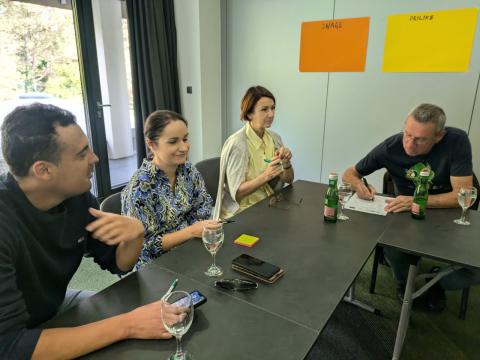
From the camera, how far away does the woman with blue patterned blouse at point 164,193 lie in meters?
1.51

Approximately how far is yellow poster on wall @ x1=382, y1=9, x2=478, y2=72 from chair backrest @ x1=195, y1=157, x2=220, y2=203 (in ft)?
6.35

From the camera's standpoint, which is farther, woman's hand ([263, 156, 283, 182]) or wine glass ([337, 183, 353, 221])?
woman's hand ([263, 156, 283, 182])

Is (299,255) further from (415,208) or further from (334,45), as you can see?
(334,45)

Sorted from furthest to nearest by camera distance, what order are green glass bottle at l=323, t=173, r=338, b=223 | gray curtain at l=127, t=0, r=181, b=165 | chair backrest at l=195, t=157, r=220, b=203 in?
1. gray curtain at l=127, t=0, r=181, b=165
2. chair backrest at l=195, t=157, r=220, b=203
3. green glass bottle at l=323, t=173, r=338, b=223

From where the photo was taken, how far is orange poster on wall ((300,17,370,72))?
3.12 metres

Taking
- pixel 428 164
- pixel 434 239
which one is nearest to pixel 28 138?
pixel 434 239

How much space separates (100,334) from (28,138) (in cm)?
59

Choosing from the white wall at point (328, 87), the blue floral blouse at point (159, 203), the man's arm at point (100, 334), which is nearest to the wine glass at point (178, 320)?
the man's arm at point (100, 334)

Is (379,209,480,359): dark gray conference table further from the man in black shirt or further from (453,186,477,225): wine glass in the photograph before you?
the man in black shirt

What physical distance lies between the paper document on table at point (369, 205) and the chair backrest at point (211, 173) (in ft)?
3.01

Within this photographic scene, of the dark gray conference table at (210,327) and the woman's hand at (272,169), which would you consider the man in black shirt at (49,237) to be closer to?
the dark gray conference table at (210,327)

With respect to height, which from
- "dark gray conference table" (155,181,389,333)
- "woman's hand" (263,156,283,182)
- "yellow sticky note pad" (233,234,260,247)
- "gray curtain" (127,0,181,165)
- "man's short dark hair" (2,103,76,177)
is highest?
"gray curtain" (127,0,181,165)

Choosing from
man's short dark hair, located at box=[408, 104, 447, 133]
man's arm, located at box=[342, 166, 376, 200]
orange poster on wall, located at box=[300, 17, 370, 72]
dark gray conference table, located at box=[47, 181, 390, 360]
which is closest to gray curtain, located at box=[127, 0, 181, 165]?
orange poster on wall, located at box=[300, 17, 370, 72]

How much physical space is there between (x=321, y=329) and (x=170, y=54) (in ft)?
11.9
